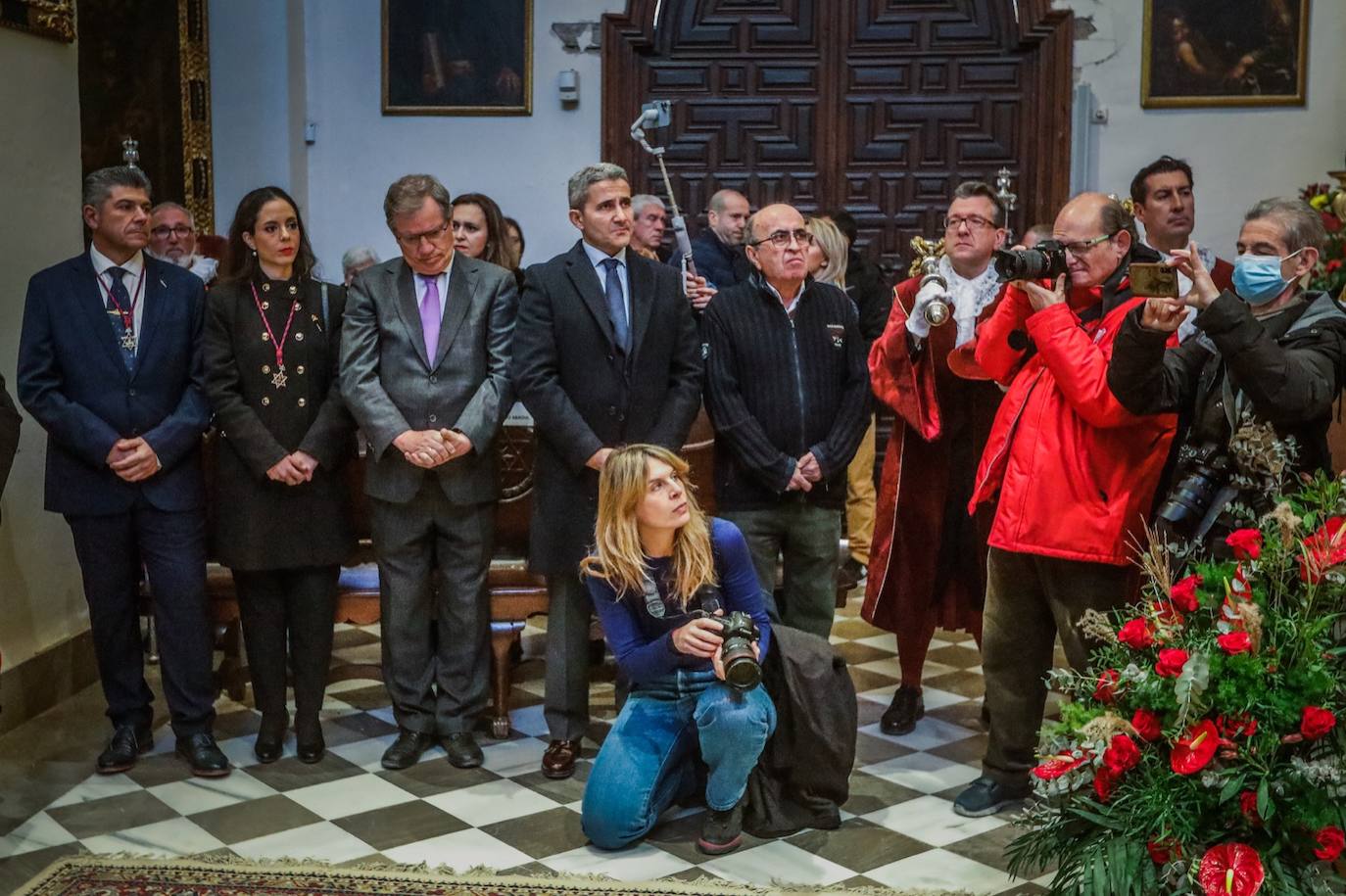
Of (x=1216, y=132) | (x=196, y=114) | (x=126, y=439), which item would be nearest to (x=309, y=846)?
(x=126, y=439)

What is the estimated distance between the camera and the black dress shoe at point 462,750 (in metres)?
4.49

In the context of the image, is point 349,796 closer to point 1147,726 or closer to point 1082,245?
point 1147,726

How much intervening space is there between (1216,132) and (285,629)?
5.83 m

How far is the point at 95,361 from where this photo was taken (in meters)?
4.47

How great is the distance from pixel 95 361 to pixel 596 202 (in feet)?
5.12

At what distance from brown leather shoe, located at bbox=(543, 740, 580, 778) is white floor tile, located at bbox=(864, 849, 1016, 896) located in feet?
3.55

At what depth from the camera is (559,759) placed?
440 centimetres

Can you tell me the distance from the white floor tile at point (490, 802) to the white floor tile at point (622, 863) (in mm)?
338

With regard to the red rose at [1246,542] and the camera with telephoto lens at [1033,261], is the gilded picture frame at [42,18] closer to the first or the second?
the camera with telephoto lens at [1033,261]

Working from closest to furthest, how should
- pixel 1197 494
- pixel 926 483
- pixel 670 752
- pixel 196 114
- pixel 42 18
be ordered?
pixel 1197 494
pixel 670 752
pixel 926 483
pixel 42 18
pixel 196 114

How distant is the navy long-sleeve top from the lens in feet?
12.7

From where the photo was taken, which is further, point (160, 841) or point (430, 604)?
point (430, 604)

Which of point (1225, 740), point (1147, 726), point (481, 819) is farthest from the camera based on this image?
point (481, 819)

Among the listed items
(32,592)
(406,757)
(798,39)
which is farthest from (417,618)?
(798,39)
